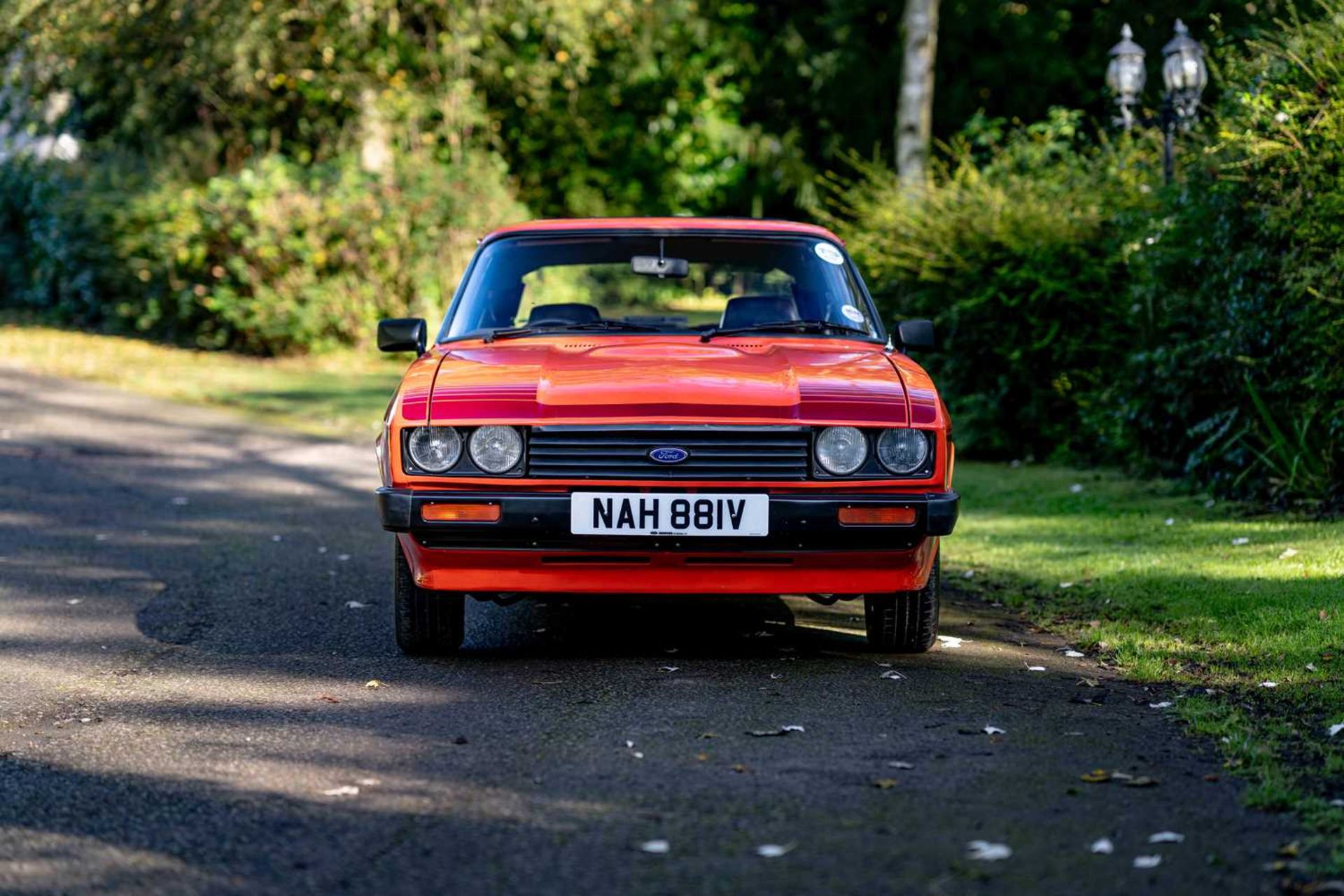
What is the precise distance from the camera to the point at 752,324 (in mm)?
6945

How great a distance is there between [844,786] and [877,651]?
2008 millimetres

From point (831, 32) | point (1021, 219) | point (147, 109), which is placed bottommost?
point (1021, 219)

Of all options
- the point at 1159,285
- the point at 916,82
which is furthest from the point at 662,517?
the point at 916,82

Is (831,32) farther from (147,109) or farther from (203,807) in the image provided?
(203,807)

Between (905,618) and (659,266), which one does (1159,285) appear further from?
(905,618)

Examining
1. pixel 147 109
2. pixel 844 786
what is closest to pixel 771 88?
pixel 147 109

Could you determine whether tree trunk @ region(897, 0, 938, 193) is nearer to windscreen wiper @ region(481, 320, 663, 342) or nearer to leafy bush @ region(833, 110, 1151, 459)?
leafy bush @ region(833, 110, 1151, 459)

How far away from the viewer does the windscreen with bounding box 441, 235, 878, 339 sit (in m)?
7.05

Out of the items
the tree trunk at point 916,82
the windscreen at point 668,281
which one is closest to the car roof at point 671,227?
the windscreen at point 668,281

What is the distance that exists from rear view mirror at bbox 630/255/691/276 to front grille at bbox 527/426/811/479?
1664 millimetres

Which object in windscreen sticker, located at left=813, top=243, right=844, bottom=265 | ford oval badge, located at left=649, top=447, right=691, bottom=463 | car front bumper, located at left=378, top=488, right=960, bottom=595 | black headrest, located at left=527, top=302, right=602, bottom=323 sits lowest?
car front bumper, located at left=378, top=488, right=960, bottom=595

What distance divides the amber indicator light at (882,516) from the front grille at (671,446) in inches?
8.3

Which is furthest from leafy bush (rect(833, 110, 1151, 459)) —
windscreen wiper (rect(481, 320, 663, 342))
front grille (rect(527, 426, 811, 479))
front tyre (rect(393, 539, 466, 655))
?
front tyre (rect(393, 539, 466, 655))

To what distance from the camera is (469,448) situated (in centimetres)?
582
